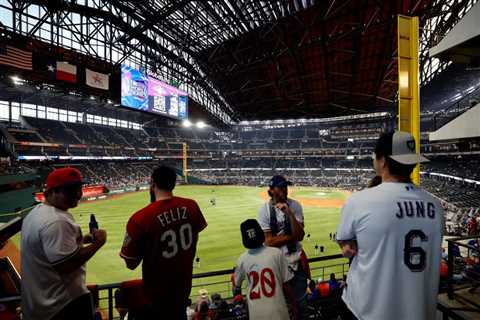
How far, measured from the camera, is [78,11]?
20.1 m

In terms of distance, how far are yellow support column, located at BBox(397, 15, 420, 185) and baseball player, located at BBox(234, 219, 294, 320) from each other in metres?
6.97

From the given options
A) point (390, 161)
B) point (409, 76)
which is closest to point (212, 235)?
point (409, 76)

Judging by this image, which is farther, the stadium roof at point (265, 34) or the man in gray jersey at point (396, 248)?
the stadium roof at point (265, 34)

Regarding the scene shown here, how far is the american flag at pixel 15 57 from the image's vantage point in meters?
14.9

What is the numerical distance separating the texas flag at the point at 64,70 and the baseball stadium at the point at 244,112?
11 centimetres

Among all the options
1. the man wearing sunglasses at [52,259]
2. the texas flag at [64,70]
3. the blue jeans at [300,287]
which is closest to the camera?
the man wearing sunglasses at [52,259]

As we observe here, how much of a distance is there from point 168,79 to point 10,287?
112 feet

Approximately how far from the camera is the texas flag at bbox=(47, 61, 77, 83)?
17375 mm

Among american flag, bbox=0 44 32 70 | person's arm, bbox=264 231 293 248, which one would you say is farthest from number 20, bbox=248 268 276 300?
american flag, bbox=0 44 32 70

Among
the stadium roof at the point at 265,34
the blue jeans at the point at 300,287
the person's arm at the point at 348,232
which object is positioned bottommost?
the blue jeans at the point at 300,287

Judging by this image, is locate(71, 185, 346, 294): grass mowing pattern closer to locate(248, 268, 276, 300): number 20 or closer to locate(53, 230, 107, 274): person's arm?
locate(248, 268, 276, 300): number 20

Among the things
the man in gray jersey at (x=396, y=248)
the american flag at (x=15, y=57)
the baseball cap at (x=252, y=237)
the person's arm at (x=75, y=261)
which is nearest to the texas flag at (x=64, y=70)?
the american flag at (x=15, y=57)

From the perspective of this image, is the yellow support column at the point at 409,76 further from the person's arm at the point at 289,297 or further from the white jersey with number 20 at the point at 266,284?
the white jersey with number 20 at the point at 266,284

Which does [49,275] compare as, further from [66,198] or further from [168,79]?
[168,79]
